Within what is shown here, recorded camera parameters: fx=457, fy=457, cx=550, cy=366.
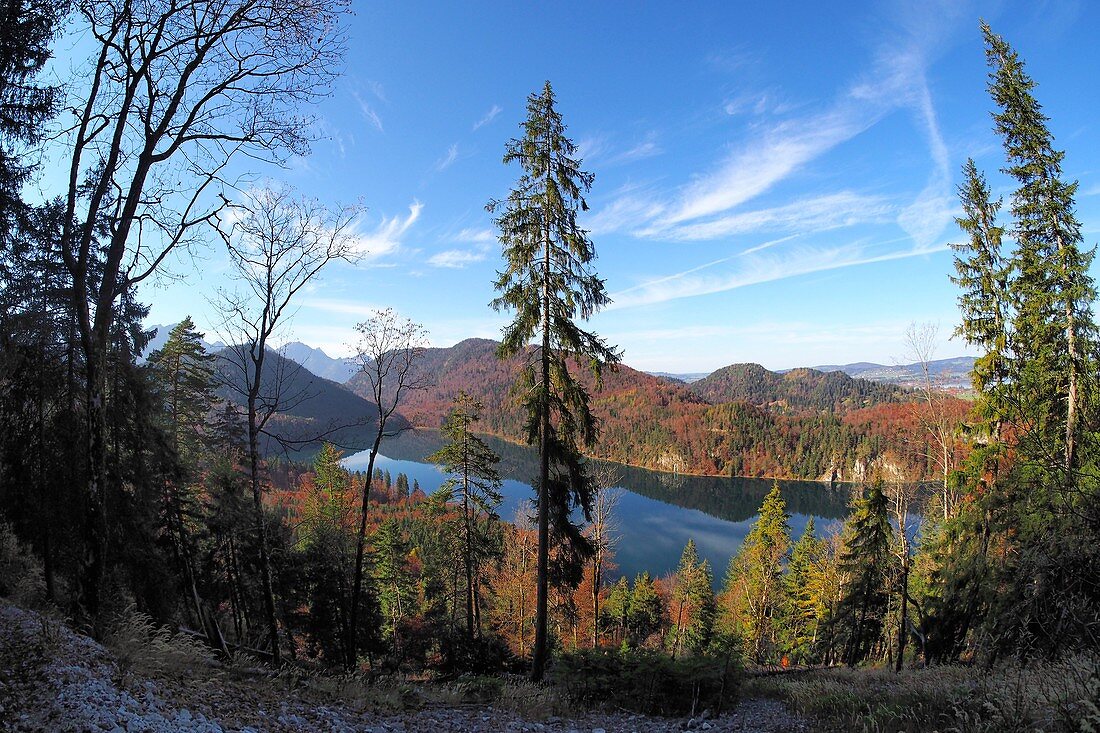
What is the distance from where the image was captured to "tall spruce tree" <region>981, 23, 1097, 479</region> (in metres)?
9.38

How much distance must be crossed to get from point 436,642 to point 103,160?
19.7 meters

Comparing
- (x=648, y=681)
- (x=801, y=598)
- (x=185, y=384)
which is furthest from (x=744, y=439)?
(x=648, y=681)

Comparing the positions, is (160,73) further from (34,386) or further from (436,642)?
(436,642)

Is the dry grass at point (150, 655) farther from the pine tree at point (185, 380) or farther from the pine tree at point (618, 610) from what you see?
the pine tree at point (618, 610)

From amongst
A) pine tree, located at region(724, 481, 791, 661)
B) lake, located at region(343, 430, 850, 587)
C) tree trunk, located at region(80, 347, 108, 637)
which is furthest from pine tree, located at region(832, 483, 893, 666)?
tree trunk, located at region(80, 347, 108, 637)

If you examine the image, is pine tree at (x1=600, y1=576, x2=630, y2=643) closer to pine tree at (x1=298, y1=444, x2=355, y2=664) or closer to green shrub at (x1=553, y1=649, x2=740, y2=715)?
pine tree at (x1=298, y1=444, x2=355, y2=664)

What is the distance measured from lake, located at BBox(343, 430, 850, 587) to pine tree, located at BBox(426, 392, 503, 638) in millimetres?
15866

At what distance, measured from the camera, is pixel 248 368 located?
926cm

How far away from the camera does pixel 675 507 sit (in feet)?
259

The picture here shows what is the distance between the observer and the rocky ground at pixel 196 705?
3225 mm

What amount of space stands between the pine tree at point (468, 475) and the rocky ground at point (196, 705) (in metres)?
8.23

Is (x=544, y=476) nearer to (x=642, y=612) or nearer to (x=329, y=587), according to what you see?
(x=329, y=587)

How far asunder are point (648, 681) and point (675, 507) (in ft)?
253

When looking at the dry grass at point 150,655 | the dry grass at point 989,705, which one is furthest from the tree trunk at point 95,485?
the dry grass at point 989,705
